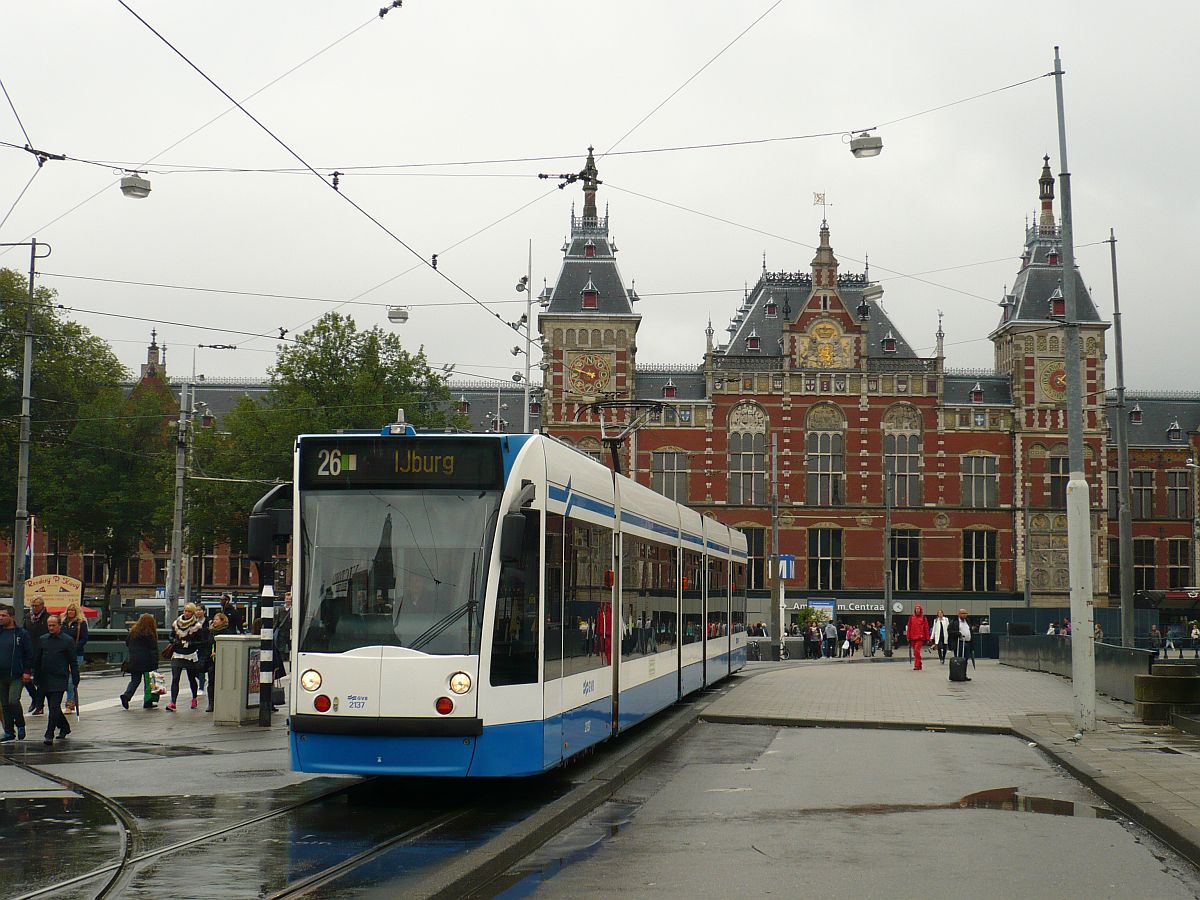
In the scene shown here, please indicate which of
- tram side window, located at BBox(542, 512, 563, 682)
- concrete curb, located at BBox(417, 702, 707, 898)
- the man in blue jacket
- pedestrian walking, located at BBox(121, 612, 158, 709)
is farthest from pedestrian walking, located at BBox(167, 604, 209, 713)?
tram side window, located at BBox(542, 512, 563, 682)

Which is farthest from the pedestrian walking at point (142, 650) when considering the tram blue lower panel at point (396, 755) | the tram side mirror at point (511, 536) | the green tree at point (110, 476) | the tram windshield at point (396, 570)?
the green tree at point (110, 476)

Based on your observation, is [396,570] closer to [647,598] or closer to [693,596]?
[647,598]

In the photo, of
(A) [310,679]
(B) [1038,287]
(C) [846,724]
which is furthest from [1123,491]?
(B) [1038,287]

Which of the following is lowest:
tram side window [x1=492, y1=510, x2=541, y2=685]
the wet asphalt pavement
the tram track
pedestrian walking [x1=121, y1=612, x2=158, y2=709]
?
the wet asphalt pavement

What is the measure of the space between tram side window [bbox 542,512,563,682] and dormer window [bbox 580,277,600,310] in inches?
2057

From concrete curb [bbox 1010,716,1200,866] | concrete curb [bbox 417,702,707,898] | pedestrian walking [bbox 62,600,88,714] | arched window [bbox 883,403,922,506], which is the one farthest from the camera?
arched window [bbox 883,403,922,506]

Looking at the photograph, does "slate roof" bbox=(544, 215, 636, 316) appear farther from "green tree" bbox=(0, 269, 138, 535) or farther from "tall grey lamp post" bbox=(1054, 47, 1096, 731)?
"tall grey lamp post" bbox=(1054, 47, 1096, 731)

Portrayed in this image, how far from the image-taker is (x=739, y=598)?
26.9m

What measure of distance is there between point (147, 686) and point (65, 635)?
3752 mm

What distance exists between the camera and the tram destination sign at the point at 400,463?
413 inches

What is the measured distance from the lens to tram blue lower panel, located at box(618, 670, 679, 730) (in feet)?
47.5

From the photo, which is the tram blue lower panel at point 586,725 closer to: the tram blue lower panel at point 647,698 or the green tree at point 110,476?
→ the tram blue lower panel at point 647,698

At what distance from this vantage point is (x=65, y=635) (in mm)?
15992

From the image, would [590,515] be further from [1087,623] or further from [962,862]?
[1087,623]
